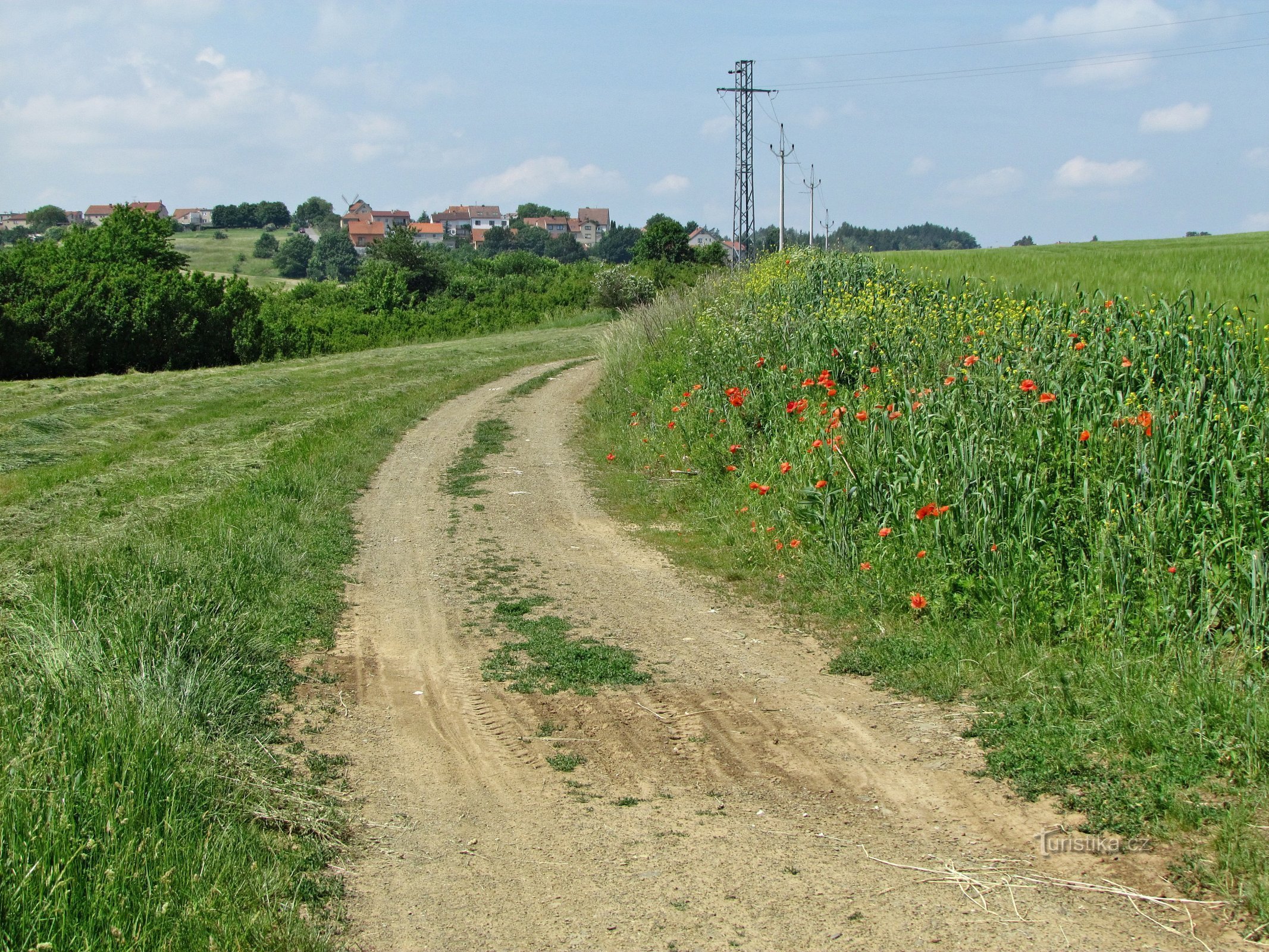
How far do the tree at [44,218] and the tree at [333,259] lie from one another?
58717 mm

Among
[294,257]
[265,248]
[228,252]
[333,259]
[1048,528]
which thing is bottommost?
[1048,528]

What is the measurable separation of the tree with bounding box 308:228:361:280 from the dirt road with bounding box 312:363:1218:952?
96671mm

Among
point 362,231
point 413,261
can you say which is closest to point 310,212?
point 362,231

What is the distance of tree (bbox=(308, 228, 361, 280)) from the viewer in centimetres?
10156

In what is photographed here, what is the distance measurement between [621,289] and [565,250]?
88225mm

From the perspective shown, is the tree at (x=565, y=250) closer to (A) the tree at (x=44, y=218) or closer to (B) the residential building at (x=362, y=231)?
(B) the residential building at (x=362, y=231)

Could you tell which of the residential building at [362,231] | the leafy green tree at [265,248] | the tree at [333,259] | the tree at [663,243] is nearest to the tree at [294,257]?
the tree at [333,259]

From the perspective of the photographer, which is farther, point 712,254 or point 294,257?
point 294,257

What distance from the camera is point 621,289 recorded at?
47312 millimetres

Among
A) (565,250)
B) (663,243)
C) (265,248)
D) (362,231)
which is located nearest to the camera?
(663,243)

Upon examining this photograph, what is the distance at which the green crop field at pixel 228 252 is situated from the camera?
95.9 meters

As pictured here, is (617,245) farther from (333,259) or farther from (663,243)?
(663,243)

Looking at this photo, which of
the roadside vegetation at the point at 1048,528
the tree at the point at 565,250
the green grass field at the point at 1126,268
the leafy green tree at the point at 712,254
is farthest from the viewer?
the tree at the point at 565,250

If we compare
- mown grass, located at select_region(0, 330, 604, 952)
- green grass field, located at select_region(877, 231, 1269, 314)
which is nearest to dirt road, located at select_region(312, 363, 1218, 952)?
mown grass, located at select_region(0, 330, 604, 952)
